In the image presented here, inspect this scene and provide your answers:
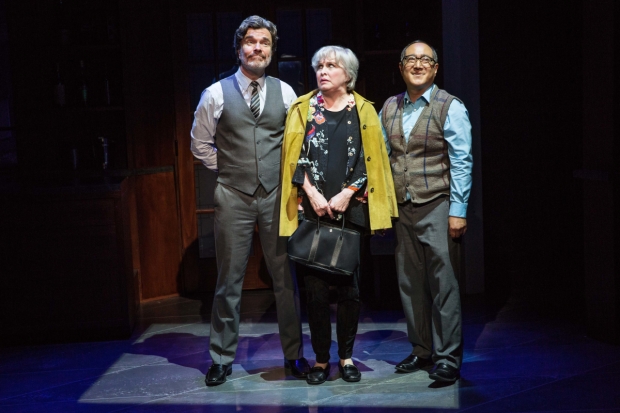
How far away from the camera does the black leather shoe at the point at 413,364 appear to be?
3979mm

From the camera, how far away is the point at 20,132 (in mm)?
5582

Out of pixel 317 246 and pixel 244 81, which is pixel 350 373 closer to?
pixel 317 246

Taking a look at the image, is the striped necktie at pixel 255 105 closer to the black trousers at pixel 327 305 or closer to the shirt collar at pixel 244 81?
the shirt collar at pixel 244 81

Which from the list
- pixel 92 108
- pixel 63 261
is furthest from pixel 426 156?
pixel 92 108

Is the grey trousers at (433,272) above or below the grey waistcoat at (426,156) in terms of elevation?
below

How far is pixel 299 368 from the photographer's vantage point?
3.97 meters

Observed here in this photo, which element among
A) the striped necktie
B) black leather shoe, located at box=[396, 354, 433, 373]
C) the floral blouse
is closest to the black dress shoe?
black leather shoe, located at box=[396, 354, 433, 373]

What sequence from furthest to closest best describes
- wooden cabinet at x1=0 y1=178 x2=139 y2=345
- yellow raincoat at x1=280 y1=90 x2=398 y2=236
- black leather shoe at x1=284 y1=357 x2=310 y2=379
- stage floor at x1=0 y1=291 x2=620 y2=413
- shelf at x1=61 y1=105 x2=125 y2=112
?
shelf at x1=61 y1=105 x2=125 y2=112 < wooden cabinet at x1=0 y1=178 x2=139 y2=345 < black leather shoe at x1=284 y1=357 x2=310 y2=379 < yellow raincoat at x1=280 y1=90 x2=398 y2=236 < stage floor at x1=0 y1=291 x2=620 y2=413

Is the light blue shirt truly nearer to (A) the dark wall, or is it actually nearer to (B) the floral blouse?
(B) the floral blouse

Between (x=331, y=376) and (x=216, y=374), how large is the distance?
0.56 metres

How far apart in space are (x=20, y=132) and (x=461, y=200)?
11.0 feet

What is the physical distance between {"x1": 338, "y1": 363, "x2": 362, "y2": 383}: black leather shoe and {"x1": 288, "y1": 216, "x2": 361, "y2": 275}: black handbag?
1.65 ft

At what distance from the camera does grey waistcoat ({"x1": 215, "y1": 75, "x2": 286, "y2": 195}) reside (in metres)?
3.81

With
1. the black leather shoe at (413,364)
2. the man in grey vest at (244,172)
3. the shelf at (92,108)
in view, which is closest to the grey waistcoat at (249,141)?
the man in grey vest at (244,172)
